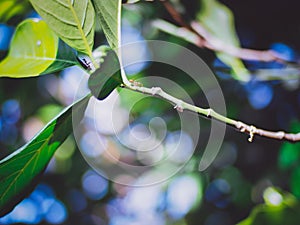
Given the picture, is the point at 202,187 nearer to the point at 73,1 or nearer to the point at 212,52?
the point at 212,52

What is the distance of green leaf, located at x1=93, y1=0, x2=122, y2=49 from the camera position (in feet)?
1.48

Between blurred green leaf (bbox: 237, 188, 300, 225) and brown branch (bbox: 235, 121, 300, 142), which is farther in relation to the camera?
blurred green leaf (bbox: 237, 188, 300, 225)

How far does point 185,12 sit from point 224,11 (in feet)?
0.37

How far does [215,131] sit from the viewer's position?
944 mm

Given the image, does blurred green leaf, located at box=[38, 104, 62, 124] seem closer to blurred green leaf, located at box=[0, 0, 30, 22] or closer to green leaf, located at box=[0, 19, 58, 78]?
blurred green leaf, located at box=[0, 0, 30, 22]

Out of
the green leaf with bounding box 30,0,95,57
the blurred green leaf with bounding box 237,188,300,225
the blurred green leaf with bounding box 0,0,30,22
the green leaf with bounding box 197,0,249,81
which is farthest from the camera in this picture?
the green leaf with bounding box 197,0,249,81

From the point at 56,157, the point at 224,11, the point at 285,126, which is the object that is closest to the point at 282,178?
the point at 285,126

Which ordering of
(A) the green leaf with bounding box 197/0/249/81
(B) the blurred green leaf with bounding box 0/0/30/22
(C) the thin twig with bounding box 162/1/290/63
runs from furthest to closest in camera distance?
1. (A) the green leaf with bounding box 197/0/249/81
2. (C) the thin twig with bounding box 162/1/290/63
3. (B) the blurred green leaf with bounding box 0/0/30/22

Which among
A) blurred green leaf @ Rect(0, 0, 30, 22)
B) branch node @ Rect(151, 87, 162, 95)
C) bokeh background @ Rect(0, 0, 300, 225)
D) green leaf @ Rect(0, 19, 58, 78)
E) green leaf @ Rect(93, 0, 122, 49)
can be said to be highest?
green leaf @ Rect(93, 0, 122, 49)

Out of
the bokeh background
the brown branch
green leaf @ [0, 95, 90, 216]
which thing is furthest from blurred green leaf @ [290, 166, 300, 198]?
green leaf @ [0, 95, 90, 216]

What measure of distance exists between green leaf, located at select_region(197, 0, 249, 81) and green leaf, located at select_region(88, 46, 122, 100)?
0.74 metres

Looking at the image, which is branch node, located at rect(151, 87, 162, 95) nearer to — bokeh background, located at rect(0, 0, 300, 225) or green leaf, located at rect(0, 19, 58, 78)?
green leaf, located at rect(0, 19, 58, 78)

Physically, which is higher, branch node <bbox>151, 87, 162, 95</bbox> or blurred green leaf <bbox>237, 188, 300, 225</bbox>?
branch node <bbox>151, 87, 162, 95</bbox>

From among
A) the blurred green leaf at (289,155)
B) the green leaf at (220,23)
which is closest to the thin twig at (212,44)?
the green leaf at (220,23)
